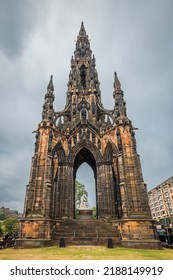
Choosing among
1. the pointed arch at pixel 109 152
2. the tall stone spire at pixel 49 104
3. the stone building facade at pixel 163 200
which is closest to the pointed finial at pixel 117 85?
the pointed arch at pixel 109 152

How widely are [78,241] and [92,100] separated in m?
19.3

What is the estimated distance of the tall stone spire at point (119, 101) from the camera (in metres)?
18.8

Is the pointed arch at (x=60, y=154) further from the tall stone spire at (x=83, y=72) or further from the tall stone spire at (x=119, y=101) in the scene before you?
the tall stone spire at (x=83, y=72)

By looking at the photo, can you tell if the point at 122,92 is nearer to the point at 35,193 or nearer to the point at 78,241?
the point at 35,193

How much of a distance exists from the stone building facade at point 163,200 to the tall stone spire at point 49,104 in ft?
162

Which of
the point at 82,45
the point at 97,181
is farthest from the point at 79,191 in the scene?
the point at 82,45

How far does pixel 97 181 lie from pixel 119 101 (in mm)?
9918

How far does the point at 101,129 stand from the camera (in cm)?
2167

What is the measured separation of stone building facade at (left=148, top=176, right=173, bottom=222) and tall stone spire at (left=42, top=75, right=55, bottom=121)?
49.4m

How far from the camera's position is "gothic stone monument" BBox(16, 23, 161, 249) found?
42.9ft

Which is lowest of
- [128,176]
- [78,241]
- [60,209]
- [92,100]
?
[78,241]

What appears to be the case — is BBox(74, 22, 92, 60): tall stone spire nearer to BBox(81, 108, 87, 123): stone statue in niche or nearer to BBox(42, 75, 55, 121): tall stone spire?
BBox(81, 108, 87, 123): stone statue in niche
